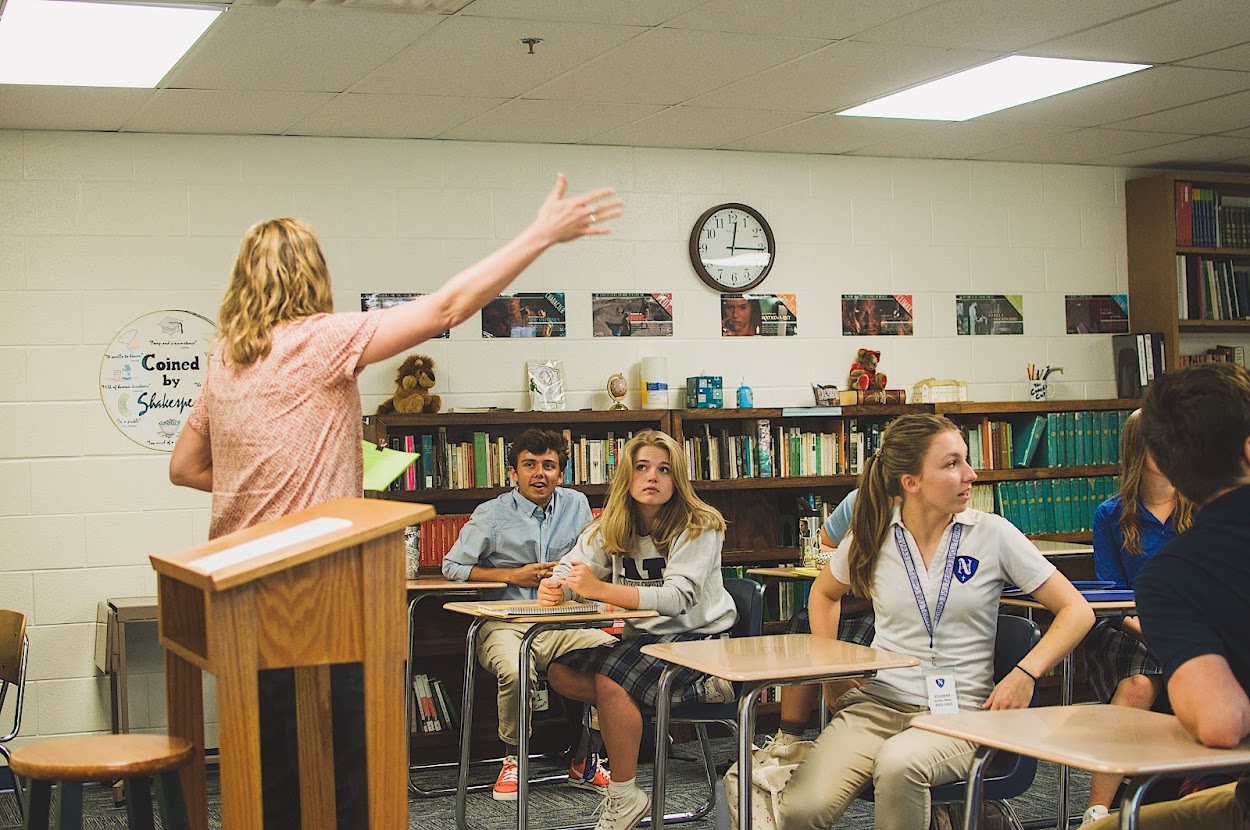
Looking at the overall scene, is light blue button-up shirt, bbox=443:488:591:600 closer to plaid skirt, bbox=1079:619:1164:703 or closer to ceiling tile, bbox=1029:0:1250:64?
plaid skirt, bbox=1079:619:1164:703

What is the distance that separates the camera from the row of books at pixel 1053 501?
7.02 metres

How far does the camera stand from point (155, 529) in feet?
19.3

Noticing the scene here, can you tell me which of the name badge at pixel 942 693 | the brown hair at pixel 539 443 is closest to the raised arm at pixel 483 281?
the name badge at pixel 942 693

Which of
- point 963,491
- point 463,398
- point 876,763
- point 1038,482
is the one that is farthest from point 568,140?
point 876,763

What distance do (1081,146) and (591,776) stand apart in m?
4.03

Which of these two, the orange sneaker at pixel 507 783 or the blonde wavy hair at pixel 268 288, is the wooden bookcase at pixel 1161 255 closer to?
the orange sneaker at pixel 507 783

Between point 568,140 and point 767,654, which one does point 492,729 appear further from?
point 767,654

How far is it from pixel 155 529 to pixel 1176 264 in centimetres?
534

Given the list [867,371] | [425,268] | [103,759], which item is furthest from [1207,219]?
[103,759]

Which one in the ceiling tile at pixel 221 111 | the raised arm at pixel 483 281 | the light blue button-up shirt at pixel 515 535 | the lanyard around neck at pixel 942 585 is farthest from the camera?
the light blue button-up shirt at pixel 515 535

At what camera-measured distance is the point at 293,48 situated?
477 centimetres

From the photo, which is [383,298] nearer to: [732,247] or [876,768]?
[732,247]

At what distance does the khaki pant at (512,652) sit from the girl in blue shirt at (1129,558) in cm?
165

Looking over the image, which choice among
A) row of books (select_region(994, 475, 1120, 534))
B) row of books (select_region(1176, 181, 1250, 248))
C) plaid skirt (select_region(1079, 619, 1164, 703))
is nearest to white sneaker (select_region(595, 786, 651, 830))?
plaid skirt (select_region(1079, 619, 1164, 703))
